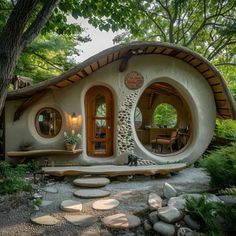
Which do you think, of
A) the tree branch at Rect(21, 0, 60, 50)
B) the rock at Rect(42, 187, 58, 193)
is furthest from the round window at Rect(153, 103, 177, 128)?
the tree branch at Rect(21, 0, 60, 50)

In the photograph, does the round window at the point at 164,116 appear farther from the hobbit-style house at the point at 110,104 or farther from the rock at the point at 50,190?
the rock at the point at 50,190

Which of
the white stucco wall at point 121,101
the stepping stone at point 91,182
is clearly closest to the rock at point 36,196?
the stepping stone at point 91,182

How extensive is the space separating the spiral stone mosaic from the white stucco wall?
12 centimetres

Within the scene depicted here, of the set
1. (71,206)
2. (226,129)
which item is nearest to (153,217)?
(71,206)

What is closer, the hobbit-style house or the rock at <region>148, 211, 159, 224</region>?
the rock at <region>148, 211, 159, 224</region>

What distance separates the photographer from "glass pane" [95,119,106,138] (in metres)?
7.92

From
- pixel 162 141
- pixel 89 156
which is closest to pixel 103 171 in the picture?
pixel 89 156

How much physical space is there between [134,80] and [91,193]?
4.00 meters

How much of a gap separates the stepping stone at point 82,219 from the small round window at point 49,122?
13.6 feet

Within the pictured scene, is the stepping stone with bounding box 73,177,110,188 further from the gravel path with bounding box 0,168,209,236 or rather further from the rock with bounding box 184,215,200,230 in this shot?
the rock with bounding box 184,215,200,230

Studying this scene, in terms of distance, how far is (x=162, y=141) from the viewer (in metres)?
9.46

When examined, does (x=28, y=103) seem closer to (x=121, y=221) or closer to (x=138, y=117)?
(x=121, y=221)

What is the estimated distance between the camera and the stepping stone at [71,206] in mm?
4066

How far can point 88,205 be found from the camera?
4305 mm
